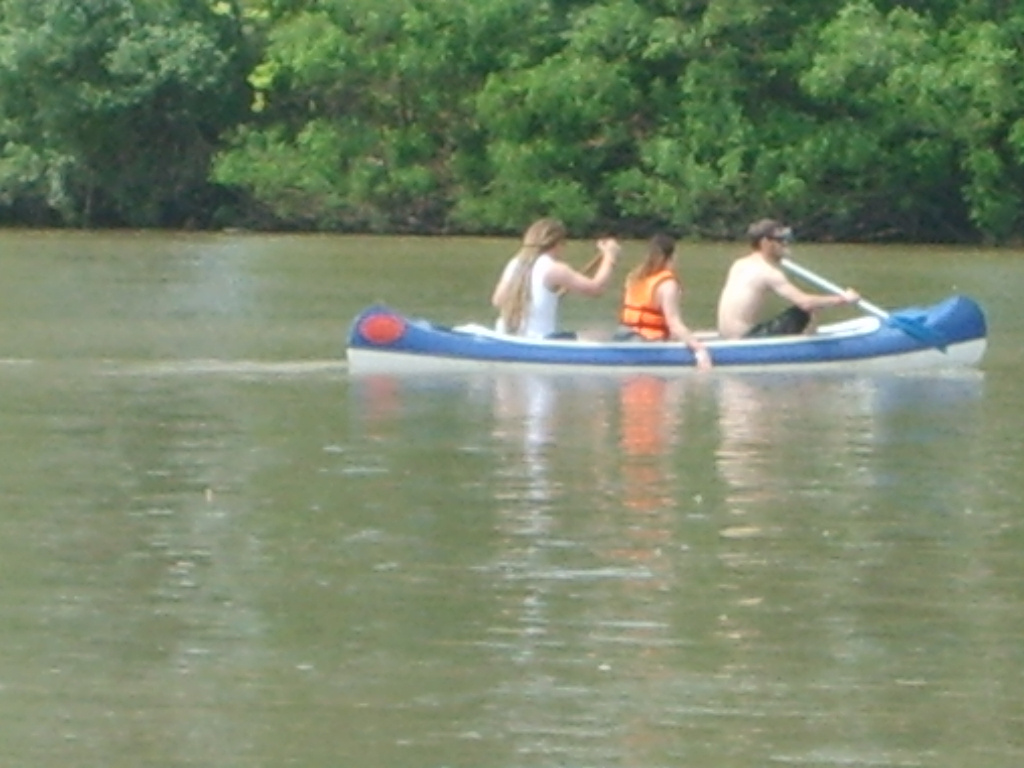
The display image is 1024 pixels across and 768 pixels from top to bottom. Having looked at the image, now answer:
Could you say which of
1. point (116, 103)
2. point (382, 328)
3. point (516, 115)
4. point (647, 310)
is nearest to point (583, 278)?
point (647, 310)

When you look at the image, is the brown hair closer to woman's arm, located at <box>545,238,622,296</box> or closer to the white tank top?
woman's arm, located at <box>545,238,622,296</box>

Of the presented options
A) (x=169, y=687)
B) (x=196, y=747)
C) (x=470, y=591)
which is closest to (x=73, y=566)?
(x=470, y=591)

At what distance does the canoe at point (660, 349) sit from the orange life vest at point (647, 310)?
1.08 feet

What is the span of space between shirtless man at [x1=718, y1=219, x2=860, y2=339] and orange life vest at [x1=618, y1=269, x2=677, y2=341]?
0.43 metres

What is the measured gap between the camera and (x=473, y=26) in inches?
1863

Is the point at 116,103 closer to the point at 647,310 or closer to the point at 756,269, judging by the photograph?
the point at 647,310

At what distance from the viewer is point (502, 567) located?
11523 mm

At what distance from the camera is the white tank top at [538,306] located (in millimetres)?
20188

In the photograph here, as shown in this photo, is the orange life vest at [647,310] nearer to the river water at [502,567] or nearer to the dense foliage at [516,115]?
the river water at [502,567]

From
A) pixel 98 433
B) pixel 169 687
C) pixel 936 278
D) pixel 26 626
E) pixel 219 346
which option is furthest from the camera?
pixel 936 278

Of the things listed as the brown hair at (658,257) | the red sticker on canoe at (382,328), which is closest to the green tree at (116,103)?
the brown hair at (658,257)

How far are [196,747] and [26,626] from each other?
1.92 m

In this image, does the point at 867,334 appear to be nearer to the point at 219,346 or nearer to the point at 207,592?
the point at 219,346

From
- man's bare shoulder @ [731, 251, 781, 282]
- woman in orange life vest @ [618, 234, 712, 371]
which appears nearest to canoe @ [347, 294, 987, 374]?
woman in orange life vest @ [618, 234, 712, 371]
